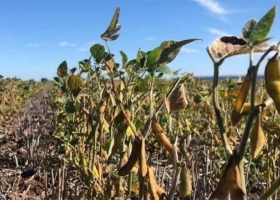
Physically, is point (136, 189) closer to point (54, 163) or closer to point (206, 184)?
point (206, 184)

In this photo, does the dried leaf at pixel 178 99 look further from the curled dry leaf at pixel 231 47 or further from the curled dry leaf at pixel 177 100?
the curled dry leaf at pixel 231 47

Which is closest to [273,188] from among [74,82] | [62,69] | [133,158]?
[133,158]

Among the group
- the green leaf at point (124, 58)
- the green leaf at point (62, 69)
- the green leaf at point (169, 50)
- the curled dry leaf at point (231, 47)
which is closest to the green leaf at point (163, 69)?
the green leaf at point (169, 50)

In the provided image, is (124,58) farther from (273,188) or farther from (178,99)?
(273,188)

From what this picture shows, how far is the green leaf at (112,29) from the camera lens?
34.3 inches

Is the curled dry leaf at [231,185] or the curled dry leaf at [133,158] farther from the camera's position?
the curled dry leaf at [133,158]

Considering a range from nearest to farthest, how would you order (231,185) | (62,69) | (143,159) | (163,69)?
(231,185)
(143,159)
(163,69)
(62,69)

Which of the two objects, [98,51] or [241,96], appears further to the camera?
[98,51]

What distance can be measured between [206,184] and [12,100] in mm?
5264

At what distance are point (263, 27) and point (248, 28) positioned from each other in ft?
0.09

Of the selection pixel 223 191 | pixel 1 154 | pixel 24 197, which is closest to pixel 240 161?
pixel 223 191

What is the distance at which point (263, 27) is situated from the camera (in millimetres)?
550

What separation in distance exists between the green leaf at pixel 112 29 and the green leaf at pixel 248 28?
338mm

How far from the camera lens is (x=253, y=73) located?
56 centimetres
